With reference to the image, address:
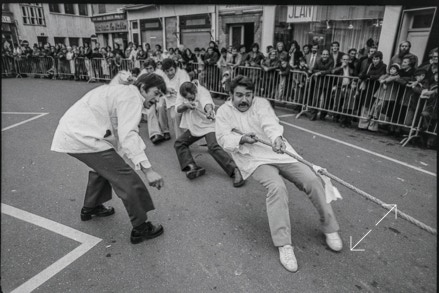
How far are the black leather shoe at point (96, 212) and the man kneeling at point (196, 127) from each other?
1131 millimetres

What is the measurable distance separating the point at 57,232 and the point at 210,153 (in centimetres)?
202

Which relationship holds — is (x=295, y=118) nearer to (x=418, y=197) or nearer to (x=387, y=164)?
(x=387, y=164)

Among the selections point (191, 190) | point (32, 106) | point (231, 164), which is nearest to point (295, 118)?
point (231, 164)

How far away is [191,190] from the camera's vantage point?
11.6 ft

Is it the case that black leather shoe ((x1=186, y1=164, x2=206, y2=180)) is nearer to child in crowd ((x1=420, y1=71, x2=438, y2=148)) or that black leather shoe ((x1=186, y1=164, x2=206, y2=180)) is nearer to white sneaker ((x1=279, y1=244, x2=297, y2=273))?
white sneaker ((x1=279, y1=244, x2=297, y2=273))

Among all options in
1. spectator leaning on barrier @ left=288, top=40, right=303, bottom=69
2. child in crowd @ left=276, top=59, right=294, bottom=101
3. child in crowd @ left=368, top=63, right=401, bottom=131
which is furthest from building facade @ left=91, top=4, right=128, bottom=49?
child in crowd @ left=368, top=63, right=401, bottom=131

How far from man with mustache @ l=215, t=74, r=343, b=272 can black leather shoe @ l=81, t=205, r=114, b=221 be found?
1355mm

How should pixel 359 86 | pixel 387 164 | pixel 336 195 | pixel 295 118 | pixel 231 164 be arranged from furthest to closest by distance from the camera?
pixel 295 118 < pixel 359 86 < pixel 387 164 < pixel 231 164 < pixel 336 195

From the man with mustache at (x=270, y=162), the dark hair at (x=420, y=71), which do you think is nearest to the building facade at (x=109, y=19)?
the man with mustache at (x=270, y=162)

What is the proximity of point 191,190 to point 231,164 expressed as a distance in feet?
2.09

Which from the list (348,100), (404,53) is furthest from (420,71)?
(348,100)

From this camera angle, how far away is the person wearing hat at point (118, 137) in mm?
2273

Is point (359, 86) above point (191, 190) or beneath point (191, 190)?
above

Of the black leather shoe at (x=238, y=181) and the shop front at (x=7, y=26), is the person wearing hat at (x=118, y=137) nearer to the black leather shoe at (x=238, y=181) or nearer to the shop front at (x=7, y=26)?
the shop front at (x=7, y=26)
